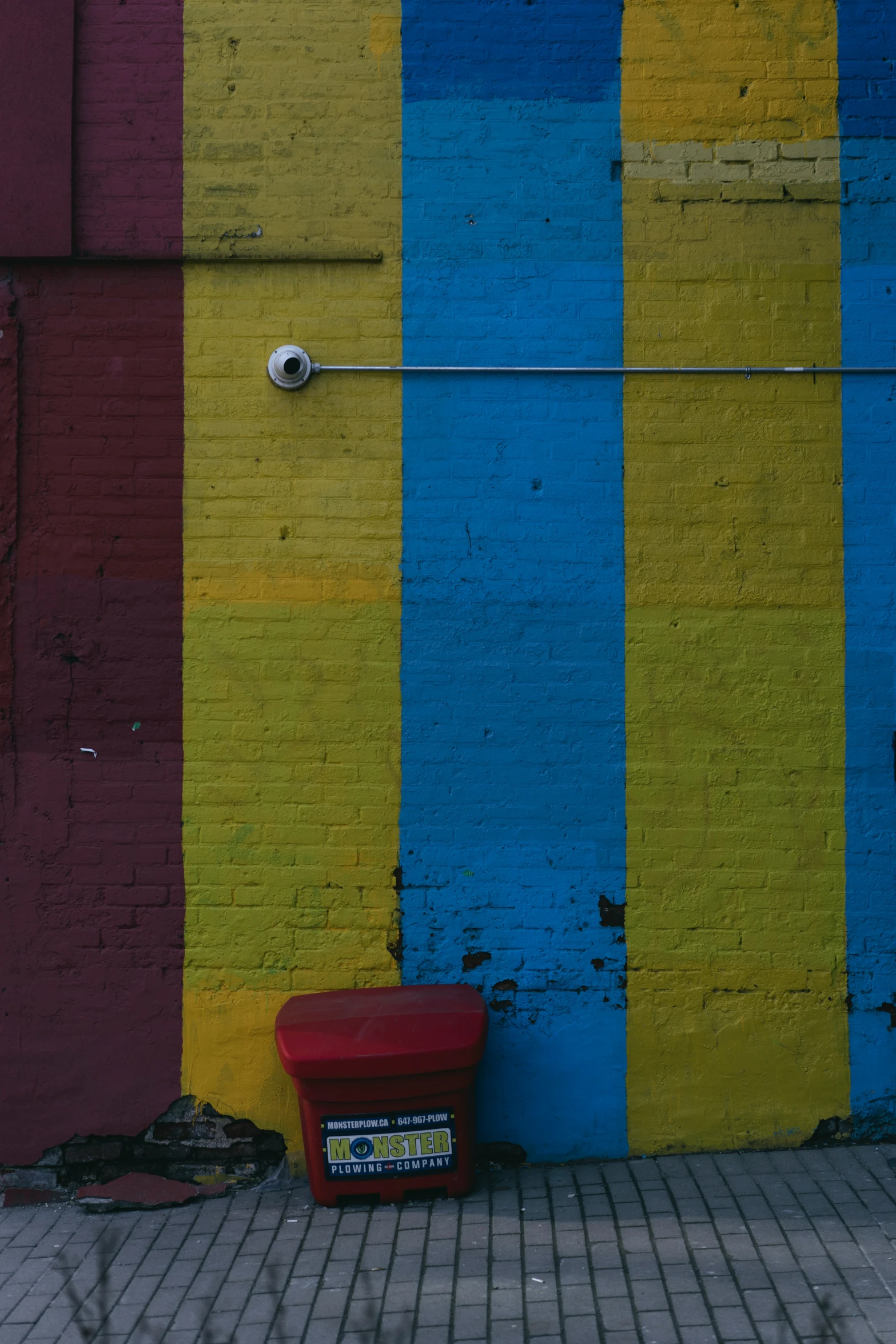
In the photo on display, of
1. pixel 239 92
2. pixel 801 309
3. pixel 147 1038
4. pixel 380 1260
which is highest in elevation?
pixel 239 92

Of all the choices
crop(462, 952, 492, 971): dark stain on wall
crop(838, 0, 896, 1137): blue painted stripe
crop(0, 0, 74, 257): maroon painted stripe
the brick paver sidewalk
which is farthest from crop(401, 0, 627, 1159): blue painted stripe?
crop(0, 0, 74, 257): maroon painted stripe

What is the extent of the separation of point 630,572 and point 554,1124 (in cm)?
259

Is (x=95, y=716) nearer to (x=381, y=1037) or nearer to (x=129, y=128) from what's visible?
(x=381, y=1037)

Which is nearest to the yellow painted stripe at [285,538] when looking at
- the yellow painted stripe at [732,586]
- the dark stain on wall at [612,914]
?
the dark stain on wall at [612,914]

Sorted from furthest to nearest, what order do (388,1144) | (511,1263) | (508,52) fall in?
(508,52) → (388,1144) → (511,1263)

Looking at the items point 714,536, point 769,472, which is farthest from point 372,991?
point 769,472

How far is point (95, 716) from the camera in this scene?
5293 millimetres

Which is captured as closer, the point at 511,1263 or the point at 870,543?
the point at 511,1263

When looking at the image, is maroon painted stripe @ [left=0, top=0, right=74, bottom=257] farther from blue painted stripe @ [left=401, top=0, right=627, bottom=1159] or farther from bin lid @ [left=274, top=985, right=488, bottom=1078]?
bin lid @ [left=274, top=985, right=488, bottom=1078]

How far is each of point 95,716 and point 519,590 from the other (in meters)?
2.07

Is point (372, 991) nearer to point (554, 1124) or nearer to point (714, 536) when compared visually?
point (554, 1124)

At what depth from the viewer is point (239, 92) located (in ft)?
17.6

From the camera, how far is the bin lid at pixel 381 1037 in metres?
4.58

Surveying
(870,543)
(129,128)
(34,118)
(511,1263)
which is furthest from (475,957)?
(34,118)
